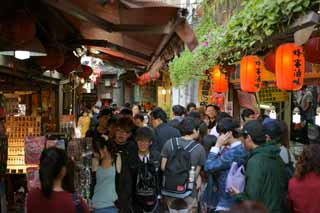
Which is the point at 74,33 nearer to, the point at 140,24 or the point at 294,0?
the point at 140,24

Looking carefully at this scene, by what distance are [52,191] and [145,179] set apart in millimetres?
3209

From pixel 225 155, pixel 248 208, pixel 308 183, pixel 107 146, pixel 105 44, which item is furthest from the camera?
pixel 105 44

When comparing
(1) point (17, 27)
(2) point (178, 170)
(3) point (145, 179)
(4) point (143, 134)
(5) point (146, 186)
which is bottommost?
(5) point (146, 186)

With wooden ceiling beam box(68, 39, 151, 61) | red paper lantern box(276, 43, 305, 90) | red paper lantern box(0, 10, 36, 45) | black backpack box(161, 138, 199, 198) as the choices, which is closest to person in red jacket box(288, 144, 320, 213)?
black backpack box(161, 138, 199, 198)

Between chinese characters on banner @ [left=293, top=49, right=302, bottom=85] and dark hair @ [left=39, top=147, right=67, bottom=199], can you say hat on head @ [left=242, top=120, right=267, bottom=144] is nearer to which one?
dark hair @ [left=39, top=147, right=67, bottom=199]

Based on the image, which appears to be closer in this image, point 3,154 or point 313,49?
point 313,49

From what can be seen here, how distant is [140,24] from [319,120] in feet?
17.6

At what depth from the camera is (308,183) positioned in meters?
5.52

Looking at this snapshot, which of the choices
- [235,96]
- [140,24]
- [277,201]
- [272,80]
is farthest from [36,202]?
[235,96]

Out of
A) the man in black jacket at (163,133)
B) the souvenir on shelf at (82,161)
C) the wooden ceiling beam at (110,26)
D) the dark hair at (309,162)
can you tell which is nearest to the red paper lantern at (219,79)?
the man in black jacket at (163,133)

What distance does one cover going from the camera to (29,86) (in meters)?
12.7

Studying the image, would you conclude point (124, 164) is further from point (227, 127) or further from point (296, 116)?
point (296, 116)

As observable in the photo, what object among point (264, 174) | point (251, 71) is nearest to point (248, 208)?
point (264, 174)

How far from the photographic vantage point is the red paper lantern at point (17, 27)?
6191 mm
